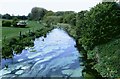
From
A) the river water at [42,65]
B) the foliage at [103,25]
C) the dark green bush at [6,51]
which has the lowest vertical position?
the river water at [42,65]

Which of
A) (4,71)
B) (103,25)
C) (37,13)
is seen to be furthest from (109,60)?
(37,13)

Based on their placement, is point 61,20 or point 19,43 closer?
point 19,43

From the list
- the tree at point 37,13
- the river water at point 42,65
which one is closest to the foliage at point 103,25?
the river water at point 42,65

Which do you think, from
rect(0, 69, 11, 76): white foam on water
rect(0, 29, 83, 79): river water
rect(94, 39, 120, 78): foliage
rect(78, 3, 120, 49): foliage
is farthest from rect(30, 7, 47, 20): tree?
rect(0, 69, 11, 76): white foam on water

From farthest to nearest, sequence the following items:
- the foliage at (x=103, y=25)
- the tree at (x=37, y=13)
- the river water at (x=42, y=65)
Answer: the tree at (x=37, y=13) < the foliage at (x=103, y=25) < the river water at (x=42, y=65)

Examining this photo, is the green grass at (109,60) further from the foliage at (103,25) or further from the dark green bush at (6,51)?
the dark green bush at (6,51)

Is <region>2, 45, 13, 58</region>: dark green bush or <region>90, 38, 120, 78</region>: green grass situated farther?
<region>2, 45, 13, 58</region>: dark green bush

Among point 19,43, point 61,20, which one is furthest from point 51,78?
point 61,20

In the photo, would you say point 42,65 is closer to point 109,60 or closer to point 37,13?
point 109,60

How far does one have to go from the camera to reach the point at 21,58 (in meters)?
35.0

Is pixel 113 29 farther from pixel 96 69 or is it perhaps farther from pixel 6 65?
pixel 6 65

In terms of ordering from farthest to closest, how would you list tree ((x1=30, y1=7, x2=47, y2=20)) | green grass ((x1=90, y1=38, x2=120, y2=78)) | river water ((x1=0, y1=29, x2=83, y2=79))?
tree ((x1=30, y1=7, x2=47, y2=20)) → river water ((x1=0, y1=29, x2=83, y2=79)) → green grass ((x1=90, y1=38, x2=120, y2=78))

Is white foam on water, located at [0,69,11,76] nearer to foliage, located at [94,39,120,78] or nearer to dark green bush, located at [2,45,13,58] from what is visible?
dark green bush, located at [2,45,13,58]

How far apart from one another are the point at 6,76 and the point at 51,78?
4377mm
